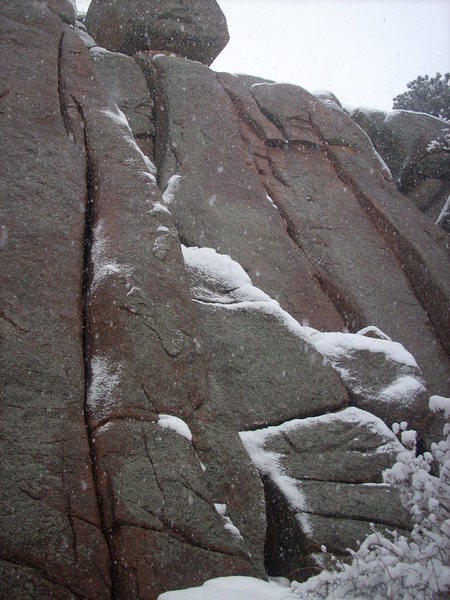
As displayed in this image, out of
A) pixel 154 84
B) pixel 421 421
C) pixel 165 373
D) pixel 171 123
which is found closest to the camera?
pixel 165 373

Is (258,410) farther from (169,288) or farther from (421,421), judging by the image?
(421,421)

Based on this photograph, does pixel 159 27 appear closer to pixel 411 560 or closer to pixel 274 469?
pixel 274 469

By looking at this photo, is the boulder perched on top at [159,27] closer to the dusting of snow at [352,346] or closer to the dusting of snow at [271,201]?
the dusting of snow at [271,201]

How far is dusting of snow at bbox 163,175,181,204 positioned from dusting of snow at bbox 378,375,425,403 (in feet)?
17.1

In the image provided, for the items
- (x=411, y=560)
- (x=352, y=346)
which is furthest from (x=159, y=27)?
(x=411, y=560)

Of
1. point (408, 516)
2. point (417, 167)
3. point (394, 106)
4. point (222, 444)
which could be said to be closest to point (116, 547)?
point (222, 444)

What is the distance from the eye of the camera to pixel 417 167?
15.8 meters

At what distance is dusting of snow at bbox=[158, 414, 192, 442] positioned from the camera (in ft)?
19.1

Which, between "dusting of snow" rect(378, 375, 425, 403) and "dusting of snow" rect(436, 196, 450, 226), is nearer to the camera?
"dusting of snow" rect(378, 375, 425, 403)

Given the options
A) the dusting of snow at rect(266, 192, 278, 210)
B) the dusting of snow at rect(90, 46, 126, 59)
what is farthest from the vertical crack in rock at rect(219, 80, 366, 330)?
the dusting of snow at rect(90, 46, 126, 59)

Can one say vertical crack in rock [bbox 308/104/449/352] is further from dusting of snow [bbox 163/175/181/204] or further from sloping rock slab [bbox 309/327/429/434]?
dusting of snow [bbox 163/175/181/204]

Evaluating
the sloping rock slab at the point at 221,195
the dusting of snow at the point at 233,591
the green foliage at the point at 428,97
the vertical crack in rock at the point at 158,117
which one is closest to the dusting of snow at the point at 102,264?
the sloping rock slab at the point at 221,195

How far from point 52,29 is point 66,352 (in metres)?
7.37

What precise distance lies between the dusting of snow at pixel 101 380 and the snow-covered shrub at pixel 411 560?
2.71 metres
